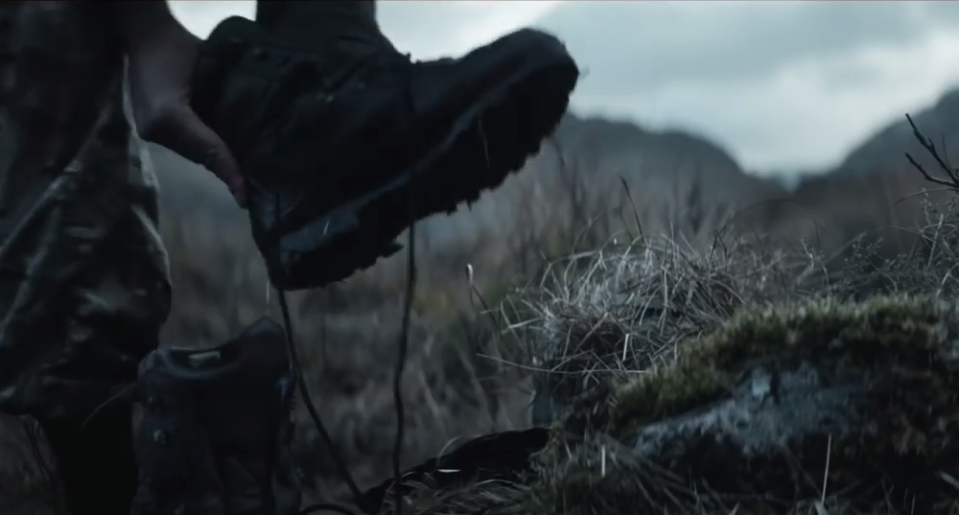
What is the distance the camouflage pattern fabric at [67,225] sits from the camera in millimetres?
1555

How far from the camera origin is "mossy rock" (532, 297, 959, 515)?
1.14 metres

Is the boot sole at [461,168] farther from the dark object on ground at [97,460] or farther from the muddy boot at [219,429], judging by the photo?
the dark object on ground at [97,460]

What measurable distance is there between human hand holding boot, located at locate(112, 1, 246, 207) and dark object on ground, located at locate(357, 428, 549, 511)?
1.65ft

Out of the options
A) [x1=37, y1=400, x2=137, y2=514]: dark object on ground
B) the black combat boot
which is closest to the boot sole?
the black combat boot

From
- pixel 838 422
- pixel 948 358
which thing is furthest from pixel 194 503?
pixel 948 358

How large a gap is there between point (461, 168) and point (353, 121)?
0.13 meters

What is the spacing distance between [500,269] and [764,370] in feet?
7.19

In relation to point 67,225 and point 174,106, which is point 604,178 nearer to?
point 67,225

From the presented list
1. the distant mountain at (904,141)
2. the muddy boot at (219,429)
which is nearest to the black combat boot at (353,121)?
the muddy boot at (219,429)

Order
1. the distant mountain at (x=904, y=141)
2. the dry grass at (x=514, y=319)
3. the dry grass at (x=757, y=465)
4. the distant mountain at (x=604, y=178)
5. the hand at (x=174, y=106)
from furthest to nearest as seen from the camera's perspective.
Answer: the distant mountain at (x=604, y=178), the distant mountain at (x=904, y=141), the dry grass at (x=514, y=319), the hand at (x=174, y=106), the dry grass at (x=757, y=465)

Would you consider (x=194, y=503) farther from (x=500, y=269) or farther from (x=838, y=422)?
(x=500, y=269)

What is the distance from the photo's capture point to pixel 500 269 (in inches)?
135

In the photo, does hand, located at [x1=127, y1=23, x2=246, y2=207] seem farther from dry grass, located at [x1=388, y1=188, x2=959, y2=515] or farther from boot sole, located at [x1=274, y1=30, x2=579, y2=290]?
dry grass, located at [x1=388, y1=188, x2=959, y2=515]

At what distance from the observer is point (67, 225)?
5.19ft
